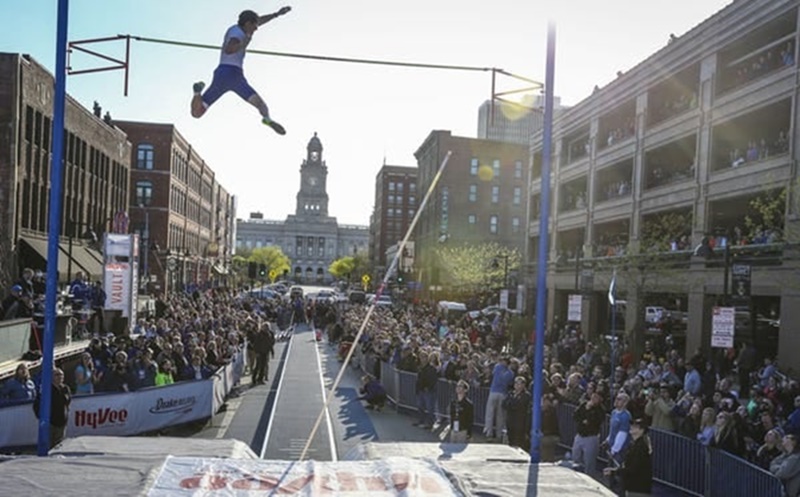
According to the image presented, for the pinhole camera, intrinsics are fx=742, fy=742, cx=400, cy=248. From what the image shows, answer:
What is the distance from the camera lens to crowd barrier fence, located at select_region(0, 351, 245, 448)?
13.6 m

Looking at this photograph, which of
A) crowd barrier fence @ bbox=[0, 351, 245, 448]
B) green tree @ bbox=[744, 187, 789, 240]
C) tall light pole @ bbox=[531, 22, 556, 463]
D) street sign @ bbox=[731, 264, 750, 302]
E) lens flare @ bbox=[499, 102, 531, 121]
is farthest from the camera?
green tree @ bbox=[744, 187, 789, 240]

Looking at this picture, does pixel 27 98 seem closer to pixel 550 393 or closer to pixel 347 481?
pixel 550 393

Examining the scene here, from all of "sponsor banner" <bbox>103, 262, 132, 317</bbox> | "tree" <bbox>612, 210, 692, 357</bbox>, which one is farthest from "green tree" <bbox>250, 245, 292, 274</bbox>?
"sponsor banner" <bbox>103, 262, 132, 317</bbox>

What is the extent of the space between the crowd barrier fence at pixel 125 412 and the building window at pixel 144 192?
47565 mm

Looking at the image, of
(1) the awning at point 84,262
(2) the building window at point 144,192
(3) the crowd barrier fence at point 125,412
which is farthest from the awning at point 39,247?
(2) the building window at point 144,192

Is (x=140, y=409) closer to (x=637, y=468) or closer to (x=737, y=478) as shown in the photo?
(x=637, y=468)

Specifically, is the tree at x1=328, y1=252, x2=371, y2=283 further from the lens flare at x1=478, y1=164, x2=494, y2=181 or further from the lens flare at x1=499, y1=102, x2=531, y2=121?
the lens flare at x1=499, y1=102, x2=531, y2=121

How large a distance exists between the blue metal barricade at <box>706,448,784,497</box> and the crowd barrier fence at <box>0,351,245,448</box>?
35.8 ft

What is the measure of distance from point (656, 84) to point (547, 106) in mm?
28633

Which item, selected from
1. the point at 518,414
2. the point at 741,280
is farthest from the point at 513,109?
the point at 741,280

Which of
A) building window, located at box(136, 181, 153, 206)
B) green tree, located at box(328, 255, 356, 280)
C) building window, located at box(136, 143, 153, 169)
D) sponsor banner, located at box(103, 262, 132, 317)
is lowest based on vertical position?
green tree, located at box(328, 255, 356, 280)

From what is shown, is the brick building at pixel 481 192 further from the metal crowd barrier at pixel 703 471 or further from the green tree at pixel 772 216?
the metal crowd barrier at pixel 703 471

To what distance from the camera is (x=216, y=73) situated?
757cm

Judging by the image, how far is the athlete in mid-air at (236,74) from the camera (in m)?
7.33
